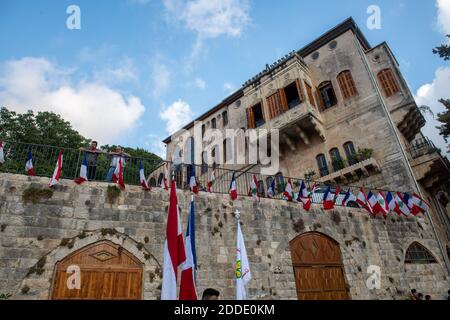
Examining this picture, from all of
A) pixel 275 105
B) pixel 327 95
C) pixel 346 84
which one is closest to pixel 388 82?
pixel 346 84

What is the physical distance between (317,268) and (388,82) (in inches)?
483

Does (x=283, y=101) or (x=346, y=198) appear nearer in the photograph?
(x=346, y=198)

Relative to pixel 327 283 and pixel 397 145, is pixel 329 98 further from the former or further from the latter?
pixel 327 283

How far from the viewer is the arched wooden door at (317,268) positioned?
32.5 ft

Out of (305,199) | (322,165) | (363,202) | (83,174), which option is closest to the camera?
(83,174)

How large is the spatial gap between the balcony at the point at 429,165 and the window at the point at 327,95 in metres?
5.54

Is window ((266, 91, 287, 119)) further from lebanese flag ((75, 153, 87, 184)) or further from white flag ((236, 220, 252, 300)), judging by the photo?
white flag ((236, 220, 252, 300))

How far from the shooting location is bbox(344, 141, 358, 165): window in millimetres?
15698

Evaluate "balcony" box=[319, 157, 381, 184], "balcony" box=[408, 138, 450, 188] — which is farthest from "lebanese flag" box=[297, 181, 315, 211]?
"balcony" box=[408, 138, 450, 188]

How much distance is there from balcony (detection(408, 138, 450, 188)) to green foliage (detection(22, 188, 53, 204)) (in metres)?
15.9

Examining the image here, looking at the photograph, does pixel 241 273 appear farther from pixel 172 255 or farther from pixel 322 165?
pixel 322 165

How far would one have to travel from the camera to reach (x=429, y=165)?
47.2 feet

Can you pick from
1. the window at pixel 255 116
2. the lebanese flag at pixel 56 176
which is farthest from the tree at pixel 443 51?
the lebanese flag at pixel 56 176

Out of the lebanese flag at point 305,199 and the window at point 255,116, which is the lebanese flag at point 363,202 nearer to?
the lebanese flag at point 305,199
